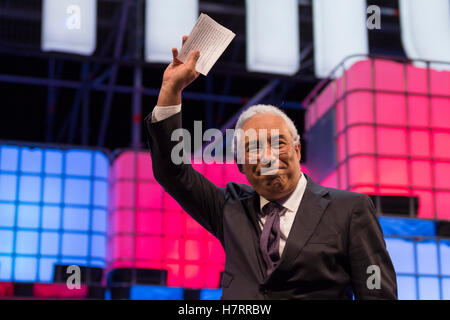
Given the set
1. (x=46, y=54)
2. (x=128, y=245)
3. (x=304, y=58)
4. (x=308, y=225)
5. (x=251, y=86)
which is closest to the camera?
(x=308, y=225)

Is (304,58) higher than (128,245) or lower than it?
higher

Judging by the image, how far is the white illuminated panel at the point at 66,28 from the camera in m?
6.61

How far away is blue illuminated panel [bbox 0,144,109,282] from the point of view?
6.08 m

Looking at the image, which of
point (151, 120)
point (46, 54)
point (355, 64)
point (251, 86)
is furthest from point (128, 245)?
point (251, 86)

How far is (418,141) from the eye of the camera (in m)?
6.20

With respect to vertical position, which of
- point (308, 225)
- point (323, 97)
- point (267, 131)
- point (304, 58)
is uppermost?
point (304, 58)

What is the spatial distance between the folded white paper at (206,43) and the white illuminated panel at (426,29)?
4.70 meters

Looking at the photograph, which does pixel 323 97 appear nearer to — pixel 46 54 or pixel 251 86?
pixel 46 54

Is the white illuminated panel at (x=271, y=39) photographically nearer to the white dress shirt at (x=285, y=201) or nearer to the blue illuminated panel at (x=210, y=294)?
the blue illuminated panel at (x=210, y=294)

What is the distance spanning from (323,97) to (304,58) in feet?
11.6

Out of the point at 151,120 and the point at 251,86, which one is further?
the point at 251,86
